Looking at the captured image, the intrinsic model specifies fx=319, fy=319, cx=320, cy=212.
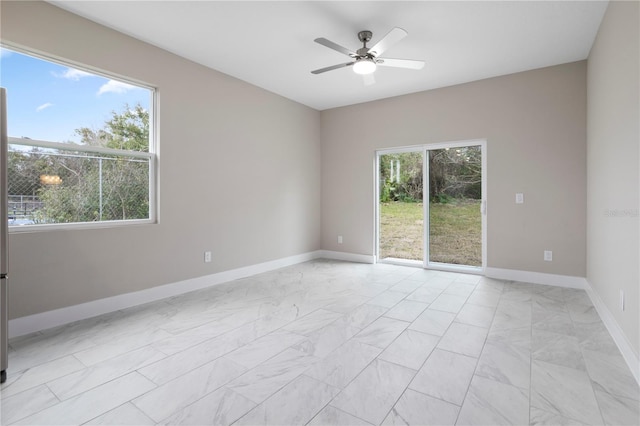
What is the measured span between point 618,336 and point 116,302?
4.31 meters

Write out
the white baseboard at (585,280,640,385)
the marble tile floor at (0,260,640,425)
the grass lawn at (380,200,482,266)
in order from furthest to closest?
1. the grass lawn at (380,200,482,266)
2. the white baseboard at (585,280,640,385)
3. the marble tile floor at (0,260,640,425)

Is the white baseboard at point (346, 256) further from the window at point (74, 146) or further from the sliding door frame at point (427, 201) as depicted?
the window at point (74, 146)

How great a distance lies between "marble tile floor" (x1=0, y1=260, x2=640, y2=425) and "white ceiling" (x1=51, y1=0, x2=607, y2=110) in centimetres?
274

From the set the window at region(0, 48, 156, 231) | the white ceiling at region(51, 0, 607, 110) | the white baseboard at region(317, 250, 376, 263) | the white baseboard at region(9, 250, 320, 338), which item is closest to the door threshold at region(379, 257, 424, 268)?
the white baseboard at region(317, 250, 376, 263)

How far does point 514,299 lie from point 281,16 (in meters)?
3.73

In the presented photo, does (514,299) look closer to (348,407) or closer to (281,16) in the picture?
(348,407)

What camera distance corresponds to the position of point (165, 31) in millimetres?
3170

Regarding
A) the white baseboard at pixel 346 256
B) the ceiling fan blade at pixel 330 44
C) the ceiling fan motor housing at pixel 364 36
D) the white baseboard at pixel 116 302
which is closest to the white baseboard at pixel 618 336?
the white baseboard at pixel 346 256

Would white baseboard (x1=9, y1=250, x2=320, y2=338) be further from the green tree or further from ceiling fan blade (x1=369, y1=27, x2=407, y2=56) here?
ceiling fan blade (x1=369, y1=27, x2=407, y2=56)

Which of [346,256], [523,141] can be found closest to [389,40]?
[523,141]

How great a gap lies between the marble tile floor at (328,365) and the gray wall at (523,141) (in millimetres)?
881

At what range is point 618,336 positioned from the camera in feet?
7.82

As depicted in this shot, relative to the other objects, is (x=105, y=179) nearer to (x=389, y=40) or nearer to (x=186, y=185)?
(x=186, y=185)

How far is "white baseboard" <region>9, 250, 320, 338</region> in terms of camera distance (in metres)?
2.63
